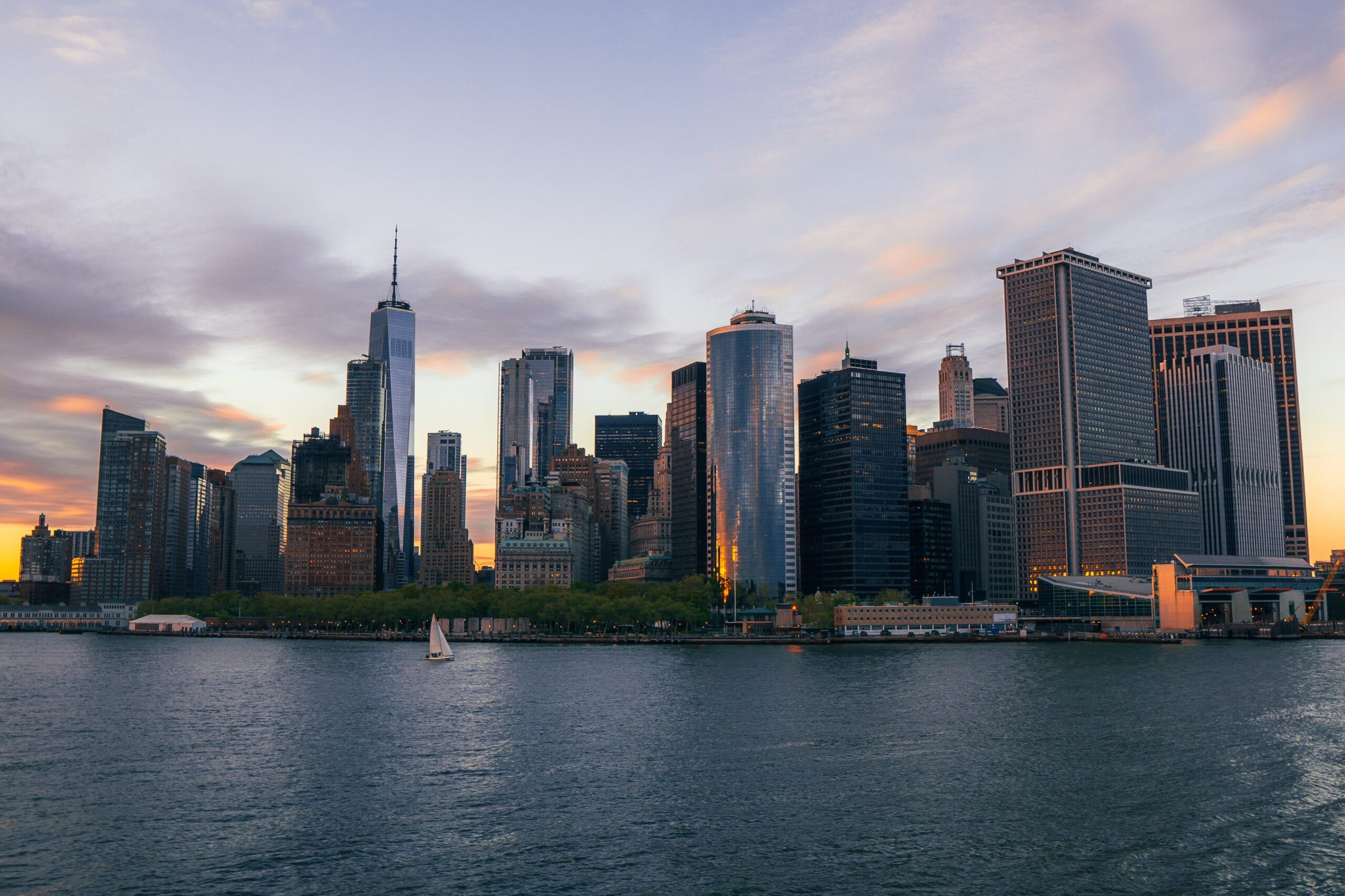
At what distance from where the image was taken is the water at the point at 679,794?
184 ft

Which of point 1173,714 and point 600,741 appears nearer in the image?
point 600,741

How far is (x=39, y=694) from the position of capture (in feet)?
470

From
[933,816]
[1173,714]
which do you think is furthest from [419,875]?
[1173,714]

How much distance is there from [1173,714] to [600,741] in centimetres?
5841

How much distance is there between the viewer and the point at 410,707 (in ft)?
411

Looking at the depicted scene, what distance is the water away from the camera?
56219 mm

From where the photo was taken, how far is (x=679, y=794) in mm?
74625

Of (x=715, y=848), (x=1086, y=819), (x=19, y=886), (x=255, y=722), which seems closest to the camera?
(x=19, y=886)

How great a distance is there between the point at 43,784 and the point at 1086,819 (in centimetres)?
6880

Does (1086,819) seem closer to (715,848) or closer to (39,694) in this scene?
(715,848)

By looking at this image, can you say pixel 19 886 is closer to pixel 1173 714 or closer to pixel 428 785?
pixel 428 785

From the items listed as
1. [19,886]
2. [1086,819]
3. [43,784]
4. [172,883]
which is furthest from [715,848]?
[43,784]

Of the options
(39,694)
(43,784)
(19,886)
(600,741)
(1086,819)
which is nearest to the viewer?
(19,886)

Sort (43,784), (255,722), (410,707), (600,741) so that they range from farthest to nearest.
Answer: (410,707), (255,722), (600,741), (43,784)
